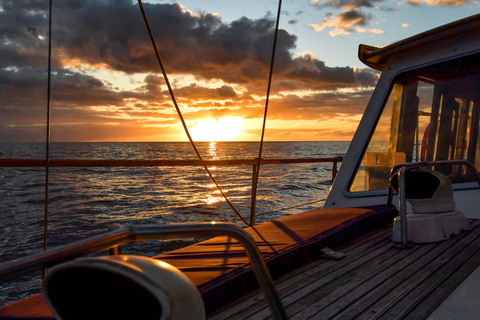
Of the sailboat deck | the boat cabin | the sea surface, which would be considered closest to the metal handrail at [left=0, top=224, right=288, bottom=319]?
the sailboat deck

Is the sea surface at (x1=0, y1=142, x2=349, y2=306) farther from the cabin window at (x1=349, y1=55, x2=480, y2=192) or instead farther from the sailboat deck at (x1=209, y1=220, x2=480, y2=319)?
the sailboat deck at (x1=209, y1=220, x2=480, y2=319)

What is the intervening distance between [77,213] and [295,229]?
15092 mm

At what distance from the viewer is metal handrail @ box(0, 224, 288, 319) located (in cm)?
68

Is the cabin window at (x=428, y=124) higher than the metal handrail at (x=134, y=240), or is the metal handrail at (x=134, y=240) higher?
the cabin window at (x=428, y=124)

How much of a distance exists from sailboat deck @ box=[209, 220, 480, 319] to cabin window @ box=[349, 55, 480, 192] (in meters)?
1.30

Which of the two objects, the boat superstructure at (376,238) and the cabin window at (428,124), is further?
the cabin window at (428,124)

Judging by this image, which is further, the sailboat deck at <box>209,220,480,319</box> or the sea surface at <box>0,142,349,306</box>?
the sea surface at <box>0,142,349,306</box>

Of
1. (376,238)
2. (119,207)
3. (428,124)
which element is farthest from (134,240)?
(119,207)

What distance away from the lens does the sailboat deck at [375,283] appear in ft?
5.90

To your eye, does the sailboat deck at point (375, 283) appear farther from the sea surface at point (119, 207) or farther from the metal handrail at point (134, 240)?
the sea surface at point (119, 207)

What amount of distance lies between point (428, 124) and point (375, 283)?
8.11ft

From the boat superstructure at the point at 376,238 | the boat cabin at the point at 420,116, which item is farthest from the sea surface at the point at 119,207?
the boat superstructure at the point at 376,238

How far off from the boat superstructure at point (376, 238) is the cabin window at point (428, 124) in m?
0.01

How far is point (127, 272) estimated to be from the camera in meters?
0.57
